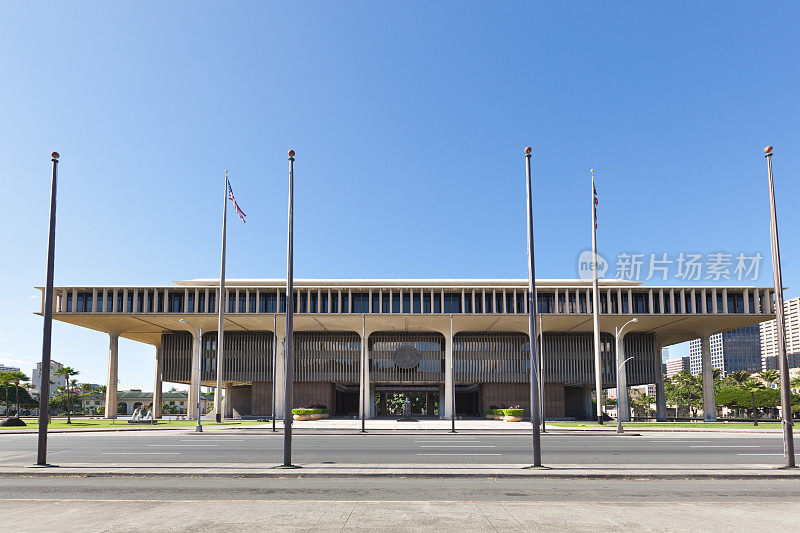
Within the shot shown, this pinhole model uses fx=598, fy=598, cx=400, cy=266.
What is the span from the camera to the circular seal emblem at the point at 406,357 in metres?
65.6

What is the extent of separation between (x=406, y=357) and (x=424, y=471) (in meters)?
50.7

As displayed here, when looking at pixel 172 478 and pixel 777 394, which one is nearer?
pixel 172 478

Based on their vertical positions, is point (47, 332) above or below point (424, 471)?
above

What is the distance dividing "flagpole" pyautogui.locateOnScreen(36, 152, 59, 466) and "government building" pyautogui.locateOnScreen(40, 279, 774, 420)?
36.6 metres

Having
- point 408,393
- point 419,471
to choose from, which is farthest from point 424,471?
point 408,393

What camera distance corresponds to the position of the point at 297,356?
66.2 m

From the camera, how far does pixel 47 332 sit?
17.6m

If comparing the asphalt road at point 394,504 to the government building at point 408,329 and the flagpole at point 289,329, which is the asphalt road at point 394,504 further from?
the government building at point 408,329

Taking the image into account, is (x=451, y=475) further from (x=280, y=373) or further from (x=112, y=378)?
(x=112, y=378)

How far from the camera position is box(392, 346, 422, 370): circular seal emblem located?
65.6 m

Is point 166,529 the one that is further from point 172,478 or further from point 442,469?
point 442,469

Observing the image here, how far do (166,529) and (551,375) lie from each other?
60655 millimetres

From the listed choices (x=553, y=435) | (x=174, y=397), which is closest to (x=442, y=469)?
(x=553, y=435)

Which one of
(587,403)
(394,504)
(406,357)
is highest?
(406,357)
